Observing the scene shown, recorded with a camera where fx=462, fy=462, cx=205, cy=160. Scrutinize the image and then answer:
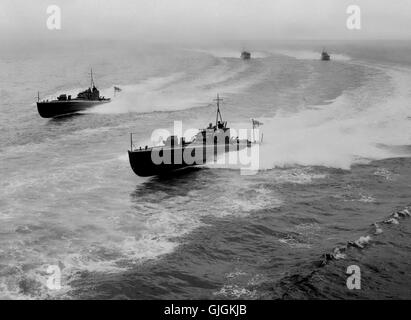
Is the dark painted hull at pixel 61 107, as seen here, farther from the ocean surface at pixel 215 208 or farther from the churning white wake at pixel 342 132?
the churning white wake at pixel 342 132

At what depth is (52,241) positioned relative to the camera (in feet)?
103

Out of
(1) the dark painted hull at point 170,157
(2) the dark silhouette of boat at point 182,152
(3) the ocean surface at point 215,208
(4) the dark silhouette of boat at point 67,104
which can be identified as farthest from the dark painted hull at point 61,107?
(1) the dark painted hull at point 170,157

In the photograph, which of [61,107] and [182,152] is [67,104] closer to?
[61,107]

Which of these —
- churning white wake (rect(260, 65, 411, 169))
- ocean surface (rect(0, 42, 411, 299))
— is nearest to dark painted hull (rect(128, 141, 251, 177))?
ocean surface (rect(0, 42, 411, 299))

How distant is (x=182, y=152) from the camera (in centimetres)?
4847

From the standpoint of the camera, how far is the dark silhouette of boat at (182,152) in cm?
4581

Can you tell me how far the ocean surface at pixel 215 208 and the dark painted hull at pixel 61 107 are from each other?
6.46 ft

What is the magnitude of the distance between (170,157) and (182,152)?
1541mm

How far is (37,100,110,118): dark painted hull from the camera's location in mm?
76312
